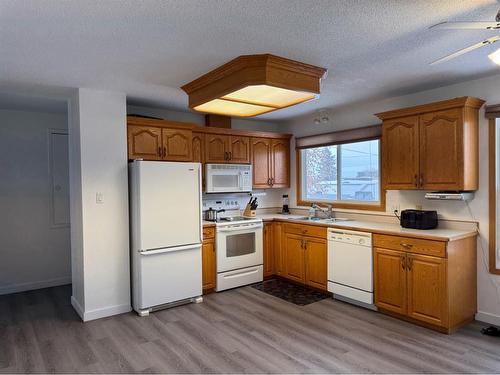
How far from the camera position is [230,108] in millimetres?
3549

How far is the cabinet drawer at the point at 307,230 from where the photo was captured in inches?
170

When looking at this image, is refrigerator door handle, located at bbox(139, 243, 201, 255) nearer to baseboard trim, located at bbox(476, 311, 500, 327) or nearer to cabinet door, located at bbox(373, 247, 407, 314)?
cabinet door, located at bbox(373, 247, 407, 314)

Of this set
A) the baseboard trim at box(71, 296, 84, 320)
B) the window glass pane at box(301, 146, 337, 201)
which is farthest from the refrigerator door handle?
the window glass pane at box(301, 146, 337, 201)

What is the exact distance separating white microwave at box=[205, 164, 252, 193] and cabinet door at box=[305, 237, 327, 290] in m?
1.23

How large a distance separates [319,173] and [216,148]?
1.64 m

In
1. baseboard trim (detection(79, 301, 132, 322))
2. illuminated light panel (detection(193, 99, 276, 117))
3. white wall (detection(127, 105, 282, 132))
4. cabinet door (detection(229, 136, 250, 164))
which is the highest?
white wall (detection(127, 105, 282, 132))

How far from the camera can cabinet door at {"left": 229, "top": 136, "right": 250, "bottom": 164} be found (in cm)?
A: 500

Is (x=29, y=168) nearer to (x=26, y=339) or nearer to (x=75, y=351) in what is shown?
(x=26, y=339)

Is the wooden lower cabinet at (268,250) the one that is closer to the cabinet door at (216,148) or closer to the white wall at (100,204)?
the cabinet door at (216,148)

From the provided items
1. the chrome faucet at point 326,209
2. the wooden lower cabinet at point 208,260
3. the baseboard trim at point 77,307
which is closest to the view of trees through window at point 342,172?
the chrome faucet at point 326,209

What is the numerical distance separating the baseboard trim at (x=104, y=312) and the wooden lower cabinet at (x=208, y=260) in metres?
0.95

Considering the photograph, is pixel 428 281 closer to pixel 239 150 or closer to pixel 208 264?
pixel 208 264

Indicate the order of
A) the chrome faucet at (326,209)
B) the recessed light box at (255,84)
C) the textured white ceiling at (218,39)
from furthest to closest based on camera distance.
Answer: the chrome faucet at (326,209) → the recessed light box at (255,84) → the textured white ceiling at (218,39)

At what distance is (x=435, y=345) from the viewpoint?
2971mm
